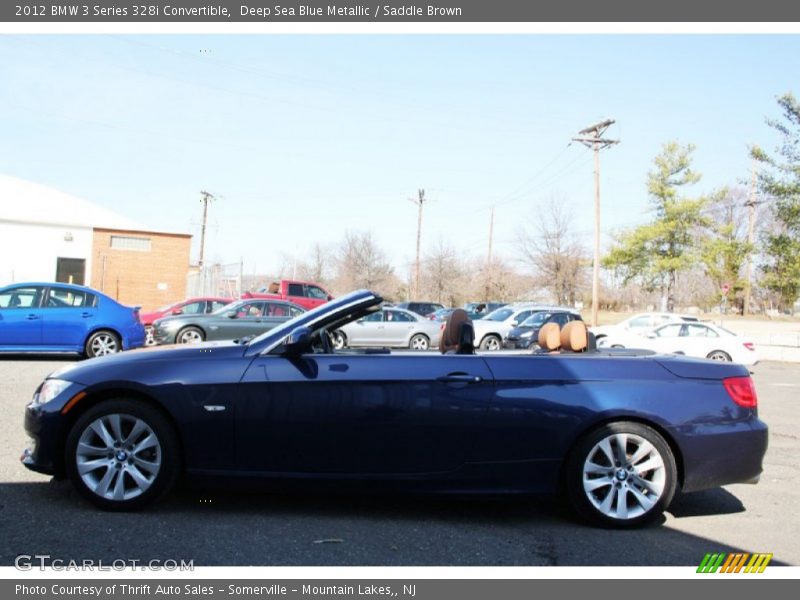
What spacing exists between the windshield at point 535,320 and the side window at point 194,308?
9.67m

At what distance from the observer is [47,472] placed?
4520 mm

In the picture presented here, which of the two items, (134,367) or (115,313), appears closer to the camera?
(134,367)

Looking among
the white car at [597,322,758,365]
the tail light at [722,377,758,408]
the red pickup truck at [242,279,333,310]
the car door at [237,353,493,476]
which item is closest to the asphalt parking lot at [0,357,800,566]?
the car door at [237,353,493,476]

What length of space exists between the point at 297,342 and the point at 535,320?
57.6ft

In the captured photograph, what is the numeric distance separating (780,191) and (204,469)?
26.2 metres

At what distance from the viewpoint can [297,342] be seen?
14.9 feet

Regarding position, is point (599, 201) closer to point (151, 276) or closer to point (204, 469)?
point (151, 276)

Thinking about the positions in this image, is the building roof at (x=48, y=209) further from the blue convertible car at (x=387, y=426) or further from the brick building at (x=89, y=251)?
the blue convertible car at (x=387, y=426)

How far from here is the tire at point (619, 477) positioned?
4523 mm

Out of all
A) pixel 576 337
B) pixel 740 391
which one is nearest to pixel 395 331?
pixel 576 337

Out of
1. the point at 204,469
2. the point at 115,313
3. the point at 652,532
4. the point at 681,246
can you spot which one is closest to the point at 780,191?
the point at 681,246

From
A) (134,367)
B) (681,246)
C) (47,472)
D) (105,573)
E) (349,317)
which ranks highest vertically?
(681,246)

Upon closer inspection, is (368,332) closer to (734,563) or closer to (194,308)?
(194,308)

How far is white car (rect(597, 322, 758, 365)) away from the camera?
63.3 feet
